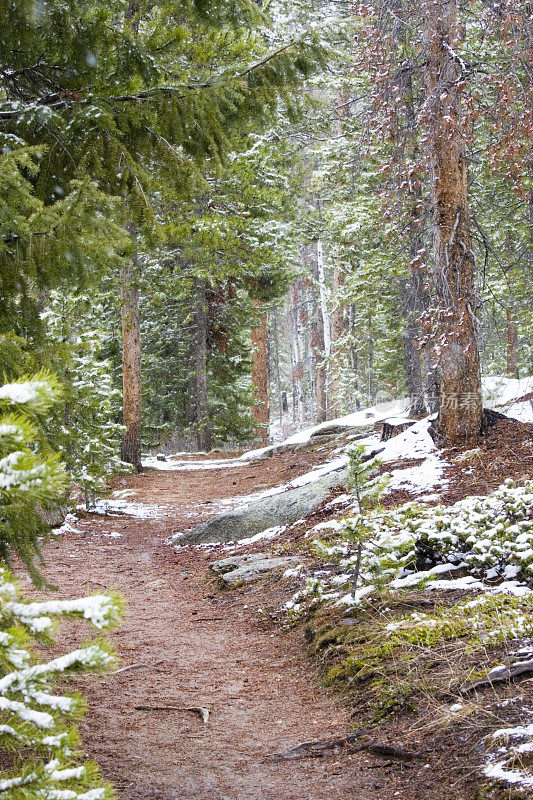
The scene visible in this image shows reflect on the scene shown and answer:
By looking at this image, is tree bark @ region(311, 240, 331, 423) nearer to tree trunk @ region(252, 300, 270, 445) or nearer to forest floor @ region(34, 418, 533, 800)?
tree trunk @ region(252, 300, 270, 445)

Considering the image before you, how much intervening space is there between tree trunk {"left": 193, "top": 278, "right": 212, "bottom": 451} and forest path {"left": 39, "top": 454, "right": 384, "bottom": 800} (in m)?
12.7

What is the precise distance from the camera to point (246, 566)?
299 inches

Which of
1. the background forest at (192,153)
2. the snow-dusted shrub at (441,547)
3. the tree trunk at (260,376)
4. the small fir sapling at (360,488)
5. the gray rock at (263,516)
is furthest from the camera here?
the tree trunk at (260,376)

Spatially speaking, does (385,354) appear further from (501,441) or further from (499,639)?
(499,639)

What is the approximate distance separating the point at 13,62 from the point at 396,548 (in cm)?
467

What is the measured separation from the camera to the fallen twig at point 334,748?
131 inches

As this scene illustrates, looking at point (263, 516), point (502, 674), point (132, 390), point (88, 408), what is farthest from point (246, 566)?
point (132, 390)

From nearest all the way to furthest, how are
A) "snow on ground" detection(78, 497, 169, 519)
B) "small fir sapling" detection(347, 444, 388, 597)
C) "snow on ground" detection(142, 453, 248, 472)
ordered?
1. "small fir sapling" detection(347, 444, 388, 597)
2. "snow on ground" detection(78, 497, 169, 519)
3. "snow on ground" detection(142, 453, 248, 472)

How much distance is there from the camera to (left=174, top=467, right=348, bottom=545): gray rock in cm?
938

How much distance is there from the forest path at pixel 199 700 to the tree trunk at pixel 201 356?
501 inches

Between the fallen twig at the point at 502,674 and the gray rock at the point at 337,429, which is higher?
the fallen twig at the point at 502,674

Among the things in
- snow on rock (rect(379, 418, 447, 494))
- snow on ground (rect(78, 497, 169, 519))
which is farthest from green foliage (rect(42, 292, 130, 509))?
snow on rock (rect(379, 418, 447, 494))

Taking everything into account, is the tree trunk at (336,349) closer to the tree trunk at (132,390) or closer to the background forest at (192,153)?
the background forest at (192,153)

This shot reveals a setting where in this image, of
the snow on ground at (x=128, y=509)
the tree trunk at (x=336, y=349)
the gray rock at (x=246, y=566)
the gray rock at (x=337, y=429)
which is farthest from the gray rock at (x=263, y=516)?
the tree trunk at (x=336, y=349)
